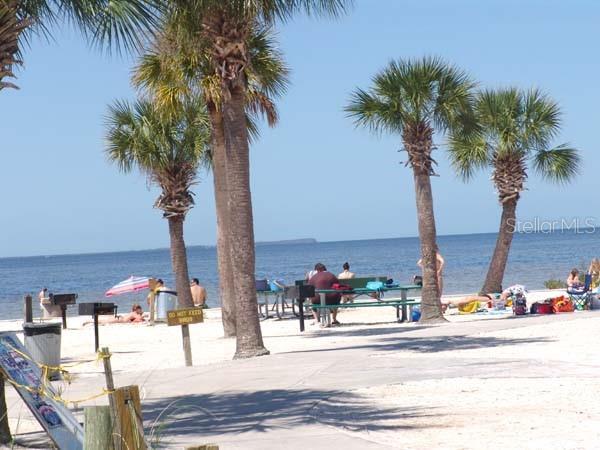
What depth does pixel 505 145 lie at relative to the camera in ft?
95.9

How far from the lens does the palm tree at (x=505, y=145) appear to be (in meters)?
29.0

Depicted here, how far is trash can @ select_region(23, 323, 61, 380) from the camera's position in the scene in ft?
47.8

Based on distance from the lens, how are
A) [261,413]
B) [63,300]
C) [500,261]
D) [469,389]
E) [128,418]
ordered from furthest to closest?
[500,261] → [63,300] → [469,389] → [261,413] → [128,418]

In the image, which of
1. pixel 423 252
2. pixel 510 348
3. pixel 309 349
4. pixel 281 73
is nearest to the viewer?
pixel 510 348

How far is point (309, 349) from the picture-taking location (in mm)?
16531

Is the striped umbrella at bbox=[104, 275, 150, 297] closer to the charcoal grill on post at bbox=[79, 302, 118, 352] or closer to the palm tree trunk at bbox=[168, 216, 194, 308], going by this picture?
the palm tree trunk at bbox=[168, 216, 194, 308]

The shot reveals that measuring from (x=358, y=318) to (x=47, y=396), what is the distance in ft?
57.1

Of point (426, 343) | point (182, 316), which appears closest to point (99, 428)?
point (182, 316)

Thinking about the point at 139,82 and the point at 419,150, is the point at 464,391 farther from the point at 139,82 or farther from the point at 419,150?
the point at 139,82

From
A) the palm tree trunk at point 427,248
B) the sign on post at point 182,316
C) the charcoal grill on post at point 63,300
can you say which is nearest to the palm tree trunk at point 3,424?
the sign on post at point 182,316

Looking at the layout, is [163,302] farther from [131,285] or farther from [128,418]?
[128,418]

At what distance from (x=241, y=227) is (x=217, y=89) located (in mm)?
4090

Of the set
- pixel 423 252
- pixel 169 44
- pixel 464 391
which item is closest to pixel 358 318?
pixel 423 252

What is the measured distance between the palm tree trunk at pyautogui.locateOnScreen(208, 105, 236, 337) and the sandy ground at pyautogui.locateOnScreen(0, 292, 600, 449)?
62 cm
